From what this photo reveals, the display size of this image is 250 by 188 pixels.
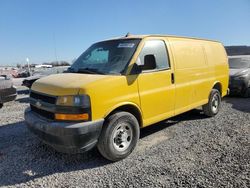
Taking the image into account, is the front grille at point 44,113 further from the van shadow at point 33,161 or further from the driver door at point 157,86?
the driver door at point 157,86

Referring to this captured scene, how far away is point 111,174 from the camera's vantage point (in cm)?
365

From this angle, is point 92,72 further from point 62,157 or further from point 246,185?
point 246,185

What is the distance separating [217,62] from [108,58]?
144 inches

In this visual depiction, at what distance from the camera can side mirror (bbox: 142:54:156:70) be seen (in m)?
4.38

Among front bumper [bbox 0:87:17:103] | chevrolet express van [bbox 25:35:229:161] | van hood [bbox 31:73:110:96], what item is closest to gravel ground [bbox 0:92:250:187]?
chevrolet express van [bbox 25:35:229:161]

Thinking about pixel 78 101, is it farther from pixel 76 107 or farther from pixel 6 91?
pixel 6 91

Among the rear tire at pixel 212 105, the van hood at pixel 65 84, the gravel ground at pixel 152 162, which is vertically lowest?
the gravel ground at pixel 152 162

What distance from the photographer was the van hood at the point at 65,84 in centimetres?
357

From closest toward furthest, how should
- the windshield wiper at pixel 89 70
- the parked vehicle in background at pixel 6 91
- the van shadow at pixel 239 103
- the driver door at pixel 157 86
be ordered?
the windshield wiper at pixel 89 70
the driver door at pixel 157 86
the van shadow at pixel 239 103
the parked vehicle in background at pixel 6 91

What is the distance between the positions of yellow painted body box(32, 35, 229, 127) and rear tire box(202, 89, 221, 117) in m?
0.22

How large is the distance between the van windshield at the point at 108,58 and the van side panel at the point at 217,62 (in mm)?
2793

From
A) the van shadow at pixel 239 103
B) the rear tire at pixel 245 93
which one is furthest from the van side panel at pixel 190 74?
the rear tire at pixel 245 93

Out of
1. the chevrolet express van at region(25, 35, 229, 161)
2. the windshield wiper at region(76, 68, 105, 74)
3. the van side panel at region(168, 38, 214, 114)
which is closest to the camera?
the chevrolet express van at region(25, 35, 229, 161)

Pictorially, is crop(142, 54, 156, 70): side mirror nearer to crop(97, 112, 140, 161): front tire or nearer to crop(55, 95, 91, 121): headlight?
crop(97, 112, 140, 161): front tire
